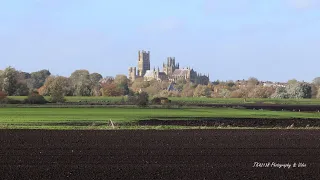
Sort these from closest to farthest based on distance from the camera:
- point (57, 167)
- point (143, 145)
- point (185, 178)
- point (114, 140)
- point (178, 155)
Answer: point (185, 178) < point (57, 167) < point (178, 155) < point (143, 145) < point (114, 140)

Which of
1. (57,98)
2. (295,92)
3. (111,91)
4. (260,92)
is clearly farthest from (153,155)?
(260,92)

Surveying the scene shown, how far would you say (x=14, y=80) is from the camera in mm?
135500

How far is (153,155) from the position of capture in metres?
27.8

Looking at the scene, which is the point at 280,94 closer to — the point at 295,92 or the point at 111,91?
the point at 295,92

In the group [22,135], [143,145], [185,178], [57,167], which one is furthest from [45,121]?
[185,178]

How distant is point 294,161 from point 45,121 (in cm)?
3266

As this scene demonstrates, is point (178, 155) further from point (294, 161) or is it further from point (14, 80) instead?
point (14, 80)

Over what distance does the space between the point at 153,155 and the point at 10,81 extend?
110078mm

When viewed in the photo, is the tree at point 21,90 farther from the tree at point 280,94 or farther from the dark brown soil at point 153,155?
the dark brown soil at point 153,155

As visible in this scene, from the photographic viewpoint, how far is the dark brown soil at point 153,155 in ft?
72.1

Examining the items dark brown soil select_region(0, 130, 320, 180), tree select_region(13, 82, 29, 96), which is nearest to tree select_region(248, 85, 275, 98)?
tree select_region(13, 82, 29, 96)

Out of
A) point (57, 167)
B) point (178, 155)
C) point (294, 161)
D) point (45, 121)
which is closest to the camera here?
point (57, 167)

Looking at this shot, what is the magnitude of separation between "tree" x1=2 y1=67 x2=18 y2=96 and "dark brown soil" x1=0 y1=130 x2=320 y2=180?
3664 inches

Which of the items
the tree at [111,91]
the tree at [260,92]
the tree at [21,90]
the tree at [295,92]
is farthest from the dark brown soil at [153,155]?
the tree at [260,92]
